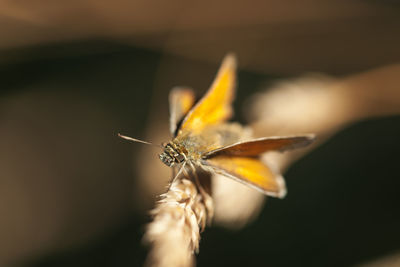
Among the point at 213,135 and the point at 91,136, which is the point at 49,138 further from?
the point at 213,135

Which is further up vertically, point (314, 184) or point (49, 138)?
point (49, 138)

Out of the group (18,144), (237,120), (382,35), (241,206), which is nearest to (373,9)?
(382,35)

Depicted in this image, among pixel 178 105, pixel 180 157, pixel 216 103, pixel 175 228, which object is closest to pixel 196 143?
pixel 180 157

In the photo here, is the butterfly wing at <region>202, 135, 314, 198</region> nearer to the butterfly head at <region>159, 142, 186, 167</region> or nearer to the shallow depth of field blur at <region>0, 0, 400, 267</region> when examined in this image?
the butterfly head at <region>159, 142, 186, 167</region>

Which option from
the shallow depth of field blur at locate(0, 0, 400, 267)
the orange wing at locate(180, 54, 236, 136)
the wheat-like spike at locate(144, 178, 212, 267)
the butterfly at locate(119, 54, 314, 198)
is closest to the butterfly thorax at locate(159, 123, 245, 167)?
the butterfly at locate(119, 54, 314, 198)

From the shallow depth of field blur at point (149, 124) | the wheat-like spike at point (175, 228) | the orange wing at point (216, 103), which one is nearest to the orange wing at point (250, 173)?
the wheat-like spike at point (175, 228)

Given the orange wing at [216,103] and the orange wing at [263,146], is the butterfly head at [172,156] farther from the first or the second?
the orange wing at [216,103]

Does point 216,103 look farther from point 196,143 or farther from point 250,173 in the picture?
point 250,173
